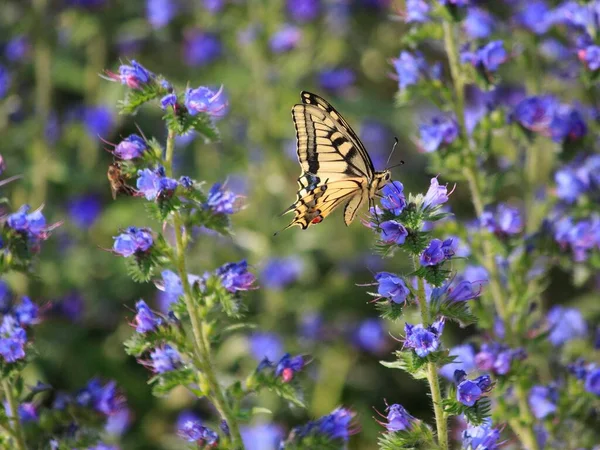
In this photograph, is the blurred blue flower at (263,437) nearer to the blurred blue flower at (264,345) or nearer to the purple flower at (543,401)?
the blurred blue flower at (264,345)

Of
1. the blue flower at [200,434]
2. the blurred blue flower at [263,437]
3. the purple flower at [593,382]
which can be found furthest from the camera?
the blurred blue flower at [263,437]

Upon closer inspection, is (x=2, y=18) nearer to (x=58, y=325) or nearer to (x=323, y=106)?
(x=58, y=325)

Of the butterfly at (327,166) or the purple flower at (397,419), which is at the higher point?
the butterfly at (327,166)

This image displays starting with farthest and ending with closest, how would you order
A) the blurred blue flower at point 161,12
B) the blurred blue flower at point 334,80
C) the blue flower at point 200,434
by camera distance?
1. the blurred blue flower at point 161,12
2. the blurred blue flower at point 334,80
3. the blue flower at point 200,434

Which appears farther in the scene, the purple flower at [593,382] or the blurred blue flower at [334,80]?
the blurred blue flower at [334,80]

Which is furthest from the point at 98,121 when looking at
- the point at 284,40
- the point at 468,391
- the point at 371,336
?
the point at 468,391

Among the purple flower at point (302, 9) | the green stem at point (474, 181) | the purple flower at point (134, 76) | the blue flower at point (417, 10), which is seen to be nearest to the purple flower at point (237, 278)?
the purple flower at point (134, 76)

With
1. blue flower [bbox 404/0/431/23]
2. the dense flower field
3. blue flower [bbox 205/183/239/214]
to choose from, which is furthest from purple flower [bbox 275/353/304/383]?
blue flower [bbox 404/0/431/23]
